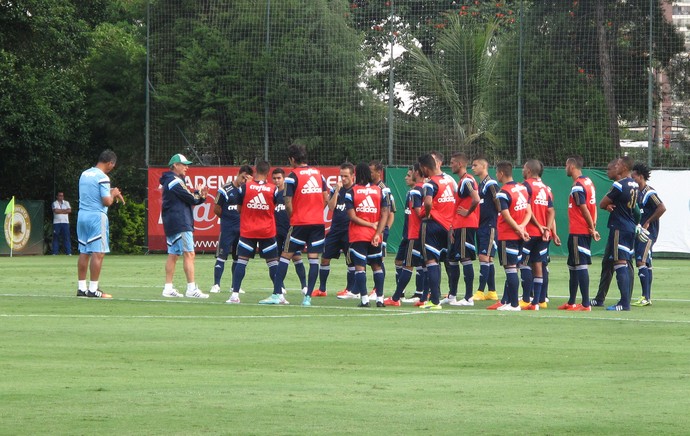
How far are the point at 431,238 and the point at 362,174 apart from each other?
4.49 ft

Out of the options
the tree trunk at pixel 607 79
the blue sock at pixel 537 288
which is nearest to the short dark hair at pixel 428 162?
the blue sock at pixel 537 288

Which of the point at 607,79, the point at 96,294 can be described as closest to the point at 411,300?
the point at 96,294

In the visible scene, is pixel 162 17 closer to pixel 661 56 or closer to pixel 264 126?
pixel 264 126

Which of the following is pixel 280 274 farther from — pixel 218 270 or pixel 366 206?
pixel 218 270

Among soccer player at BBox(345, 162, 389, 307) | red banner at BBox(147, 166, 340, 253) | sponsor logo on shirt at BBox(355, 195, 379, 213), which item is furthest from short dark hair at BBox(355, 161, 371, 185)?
red banner at BBox(147, 166, 340, 253)

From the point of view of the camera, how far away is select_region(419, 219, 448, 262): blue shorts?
17.7 metres

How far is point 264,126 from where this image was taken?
129 ft

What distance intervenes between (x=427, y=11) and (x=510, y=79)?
3.56 meters

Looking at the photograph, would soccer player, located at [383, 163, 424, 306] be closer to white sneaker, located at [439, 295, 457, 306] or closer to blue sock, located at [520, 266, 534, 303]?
white sneaker, located at [439, 295, 457, 306]

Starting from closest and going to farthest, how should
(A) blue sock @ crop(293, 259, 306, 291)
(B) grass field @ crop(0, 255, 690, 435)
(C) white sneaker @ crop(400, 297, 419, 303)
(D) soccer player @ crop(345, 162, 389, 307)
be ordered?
(B) grass field @ crop(0, 255, 690, 435), (D) soccer player @ crop(345, 162, 389, 307), (C) white sneaker @ crop(400, 297, 419, 303), (A) blue sock @ crop(293, 259, 306, 291)

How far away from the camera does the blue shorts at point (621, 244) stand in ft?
58.3

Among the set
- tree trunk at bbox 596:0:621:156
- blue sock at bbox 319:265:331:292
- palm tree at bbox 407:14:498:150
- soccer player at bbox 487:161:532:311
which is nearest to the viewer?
soccer player at bbox 487:161:532:311

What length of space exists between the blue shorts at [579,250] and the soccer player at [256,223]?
165 inches

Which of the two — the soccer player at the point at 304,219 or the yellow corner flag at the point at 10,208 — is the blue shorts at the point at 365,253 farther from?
the yellow corner flag at the point at 10,208
